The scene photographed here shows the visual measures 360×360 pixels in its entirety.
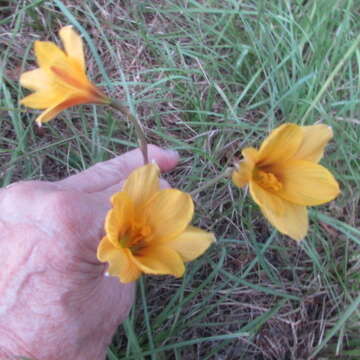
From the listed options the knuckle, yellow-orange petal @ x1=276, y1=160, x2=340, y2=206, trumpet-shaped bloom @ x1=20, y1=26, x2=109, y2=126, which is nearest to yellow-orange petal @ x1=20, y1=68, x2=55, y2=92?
trumpet-shaped bloom @ x1=20, y1=26, x2=109, y2=126

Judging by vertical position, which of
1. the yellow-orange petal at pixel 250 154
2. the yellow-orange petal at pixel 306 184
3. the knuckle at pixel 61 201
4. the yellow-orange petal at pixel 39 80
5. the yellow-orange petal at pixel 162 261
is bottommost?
the knuckle at pixel 61 201

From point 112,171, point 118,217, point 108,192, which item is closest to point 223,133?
point 112,171

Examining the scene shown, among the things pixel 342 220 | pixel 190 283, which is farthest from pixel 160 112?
pixel 342 220

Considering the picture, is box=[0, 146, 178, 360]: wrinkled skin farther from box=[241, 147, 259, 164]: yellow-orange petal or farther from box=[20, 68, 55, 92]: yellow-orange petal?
box=[241, 147, 259, 164]: yellow-orange petal

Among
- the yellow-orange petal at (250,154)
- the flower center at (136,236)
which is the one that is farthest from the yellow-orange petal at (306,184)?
the flower center at (136,236)

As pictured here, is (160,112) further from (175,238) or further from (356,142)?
(175,238)

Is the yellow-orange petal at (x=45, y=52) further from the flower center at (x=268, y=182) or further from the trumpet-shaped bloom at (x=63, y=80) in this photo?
the flower center at (x=268, y=182)
